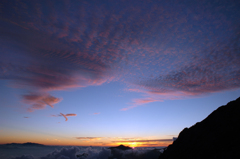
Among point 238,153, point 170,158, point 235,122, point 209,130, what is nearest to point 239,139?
point 238,153

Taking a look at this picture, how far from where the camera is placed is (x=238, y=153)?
12.2 metres

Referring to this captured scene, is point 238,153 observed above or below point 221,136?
below

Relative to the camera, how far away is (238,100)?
65.3 feet

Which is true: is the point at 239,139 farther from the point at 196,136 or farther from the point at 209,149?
the point at 196,136

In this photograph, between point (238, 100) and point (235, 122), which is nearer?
point (235, 122)

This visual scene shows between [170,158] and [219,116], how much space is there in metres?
11.0

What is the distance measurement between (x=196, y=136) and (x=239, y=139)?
7917mm

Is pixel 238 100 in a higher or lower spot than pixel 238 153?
higher

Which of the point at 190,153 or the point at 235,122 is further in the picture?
the point at 190,153

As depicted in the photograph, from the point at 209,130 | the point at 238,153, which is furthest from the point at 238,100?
the point at 238,153

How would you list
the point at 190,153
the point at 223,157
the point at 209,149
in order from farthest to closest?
the point at 190,153 → the point at 209,149 → the point at 223,157

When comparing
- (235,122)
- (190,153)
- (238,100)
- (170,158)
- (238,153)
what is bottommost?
(170,158)

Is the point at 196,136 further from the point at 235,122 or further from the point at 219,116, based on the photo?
the point at 235,122

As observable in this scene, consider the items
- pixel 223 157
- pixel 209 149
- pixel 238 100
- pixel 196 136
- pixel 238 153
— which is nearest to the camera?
pixel 238 153
